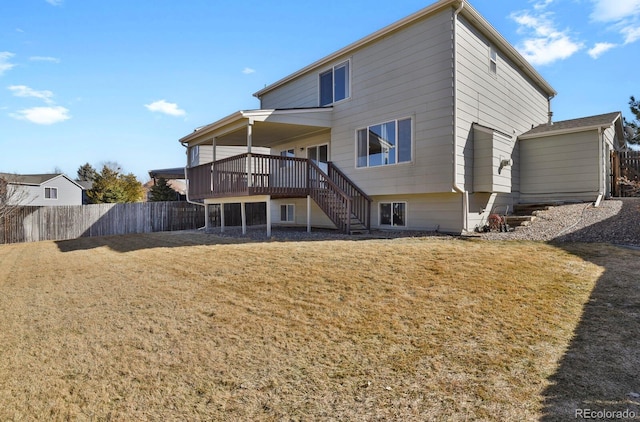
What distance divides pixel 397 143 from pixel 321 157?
406cm

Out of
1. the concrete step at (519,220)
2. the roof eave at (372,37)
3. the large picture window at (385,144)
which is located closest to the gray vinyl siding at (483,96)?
the roof eave at (372,37)

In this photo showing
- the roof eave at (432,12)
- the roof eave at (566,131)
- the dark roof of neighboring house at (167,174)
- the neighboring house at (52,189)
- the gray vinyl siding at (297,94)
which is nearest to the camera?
the roof eave at (432,12)

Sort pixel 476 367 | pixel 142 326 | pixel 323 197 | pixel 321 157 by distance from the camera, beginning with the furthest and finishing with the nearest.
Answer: pixel 321 157
pixel 323 197
pixel 142 326
pixel 476 367

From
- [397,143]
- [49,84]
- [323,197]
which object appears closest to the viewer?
[397,143]

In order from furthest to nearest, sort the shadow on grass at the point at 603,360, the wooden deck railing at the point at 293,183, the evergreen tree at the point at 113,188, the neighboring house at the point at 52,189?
the neighboring house at the point at 52,189 < the evergreen tree at the point at 113,188 < the wooden deck railing at the point at 293,183 < the shadow on grass at the point at 603,360

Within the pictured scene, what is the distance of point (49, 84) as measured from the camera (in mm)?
13812

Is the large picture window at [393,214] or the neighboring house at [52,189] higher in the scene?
the neighboring house at [52,189]

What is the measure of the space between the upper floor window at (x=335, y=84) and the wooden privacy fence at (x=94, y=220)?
32.5 ft

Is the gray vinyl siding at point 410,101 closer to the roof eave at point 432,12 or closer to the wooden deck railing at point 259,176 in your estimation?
the roof eave at point 432,12

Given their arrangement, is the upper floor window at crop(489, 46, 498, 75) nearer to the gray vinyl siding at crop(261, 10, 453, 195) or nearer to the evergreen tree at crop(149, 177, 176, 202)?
the gray vinyl siding at crop(261, 10, 453, 195)

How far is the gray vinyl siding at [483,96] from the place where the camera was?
1042cm

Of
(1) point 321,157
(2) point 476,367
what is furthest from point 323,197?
(2) point 476,367

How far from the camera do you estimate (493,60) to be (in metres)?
12.1

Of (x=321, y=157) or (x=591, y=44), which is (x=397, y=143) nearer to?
(x=321, y=157)
